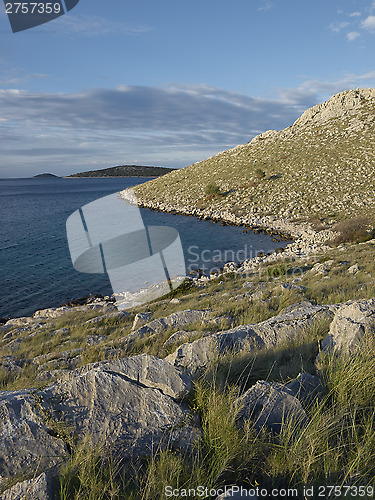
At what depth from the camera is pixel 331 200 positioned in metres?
35.4

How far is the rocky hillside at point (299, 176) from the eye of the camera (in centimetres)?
3541

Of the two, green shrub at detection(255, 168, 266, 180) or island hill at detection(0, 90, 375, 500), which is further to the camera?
green shrub at detection(255, 168, 266, 180)

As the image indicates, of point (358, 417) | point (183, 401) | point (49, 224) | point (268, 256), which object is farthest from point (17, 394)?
point (49, 224)

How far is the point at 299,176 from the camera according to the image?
143 feet

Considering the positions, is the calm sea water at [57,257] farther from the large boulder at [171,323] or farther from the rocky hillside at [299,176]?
the large boulder at [171,323]

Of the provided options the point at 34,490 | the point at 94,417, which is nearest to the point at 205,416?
the point at 94,417

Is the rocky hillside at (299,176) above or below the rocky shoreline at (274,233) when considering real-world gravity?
above

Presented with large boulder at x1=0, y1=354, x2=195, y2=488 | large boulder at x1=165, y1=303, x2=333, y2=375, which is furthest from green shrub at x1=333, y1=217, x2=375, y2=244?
large boulder at x1=0, y1=354, x2=195, y2=488

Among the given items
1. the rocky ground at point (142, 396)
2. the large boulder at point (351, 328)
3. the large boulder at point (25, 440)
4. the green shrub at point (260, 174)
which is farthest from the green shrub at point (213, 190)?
the large boulder at point (25, 440)

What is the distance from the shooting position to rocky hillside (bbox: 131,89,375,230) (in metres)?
35.4

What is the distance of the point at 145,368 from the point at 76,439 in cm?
90

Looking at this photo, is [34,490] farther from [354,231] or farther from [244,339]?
[354,231]

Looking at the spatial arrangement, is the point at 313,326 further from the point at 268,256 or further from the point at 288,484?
the point at 268,256

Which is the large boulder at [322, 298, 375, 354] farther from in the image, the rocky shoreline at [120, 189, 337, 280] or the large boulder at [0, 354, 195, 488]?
the rocky shoreline at [120, 189, 337, 280]
